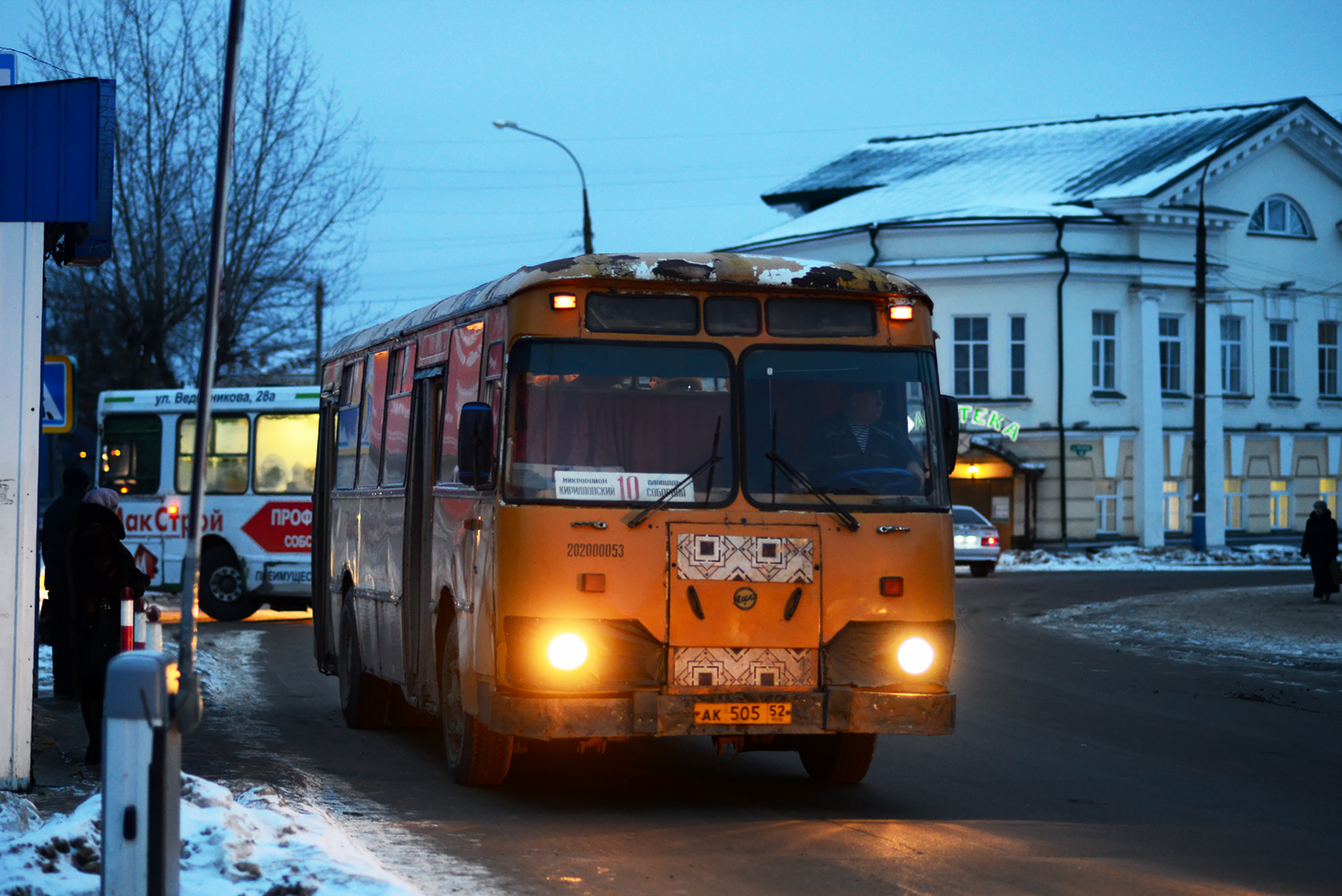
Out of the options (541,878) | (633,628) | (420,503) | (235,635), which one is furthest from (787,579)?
(235,635)

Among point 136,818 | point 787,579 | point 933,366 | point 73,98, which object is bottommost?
point 136,818

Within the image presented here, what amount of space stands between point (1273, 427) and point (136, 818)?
2096 inches

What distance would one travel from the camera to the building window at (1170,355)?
172 feet

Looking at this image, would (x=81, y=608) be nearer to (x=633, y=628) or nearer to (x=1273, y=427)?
(x=633, y=628)

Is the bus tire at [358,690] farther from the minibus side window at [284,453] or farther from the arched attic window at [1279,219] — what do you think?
the arched attic window at [1279,219]

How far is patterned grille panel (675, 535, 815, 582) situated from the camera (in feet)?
30.3

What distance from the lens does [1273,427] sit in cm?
5494

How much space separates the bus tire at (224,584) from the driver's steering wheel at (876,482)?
17197mm

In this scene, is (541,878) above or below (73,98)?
below

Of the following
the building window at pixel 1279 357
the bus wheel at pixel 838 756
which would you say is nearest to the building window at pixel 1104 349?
the building window at pixel 1279 357

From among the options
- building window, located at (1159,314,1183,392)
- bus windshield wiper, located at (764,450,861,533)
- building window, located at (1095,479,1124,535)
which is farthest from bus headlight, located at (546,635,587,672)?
building window, located at (1159,314,1183,392)

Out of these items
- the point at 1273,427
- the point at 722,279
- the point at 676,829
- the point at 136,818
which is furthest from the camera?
the point at 1273,427

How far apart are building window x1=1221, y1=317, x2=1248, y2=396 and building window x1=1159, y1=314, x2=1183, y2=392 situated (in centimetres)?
197

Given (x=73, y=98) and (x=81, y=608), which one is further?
(x=81, y=608)
